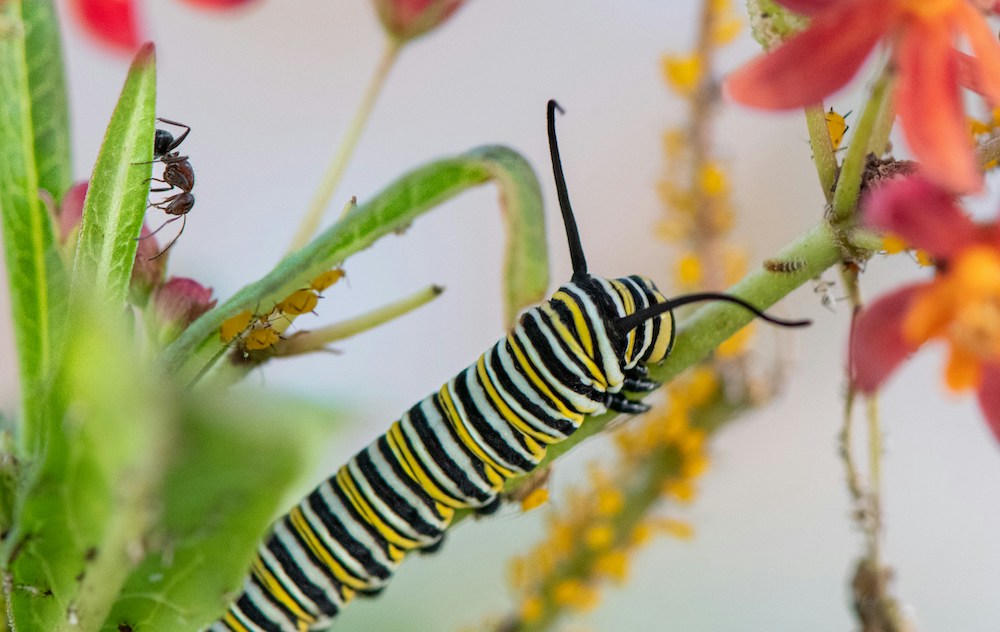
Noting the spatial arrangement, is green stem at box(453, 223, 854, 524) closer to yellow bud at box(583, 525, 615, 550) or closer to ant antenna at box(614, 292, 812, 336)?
ant antenna at box(614, 292, 812, 336)

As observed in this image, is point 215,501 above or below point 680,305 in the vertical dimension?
below

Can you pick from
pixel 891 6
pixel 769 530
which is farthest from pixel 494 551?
pixel 891 6

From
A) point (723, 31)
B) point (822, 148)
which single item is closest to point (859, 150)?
point (822, 148)

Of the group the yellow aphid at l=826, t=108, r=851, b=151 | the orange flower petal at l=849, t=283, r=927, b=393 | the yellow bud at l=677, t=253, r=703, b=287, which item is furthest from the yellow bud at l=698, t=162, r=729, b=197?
the orange flower petal at l=849, t=283, r=927, b=393

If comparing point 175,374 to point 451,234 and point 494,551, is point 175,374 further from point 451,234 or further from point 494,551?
point 451,234

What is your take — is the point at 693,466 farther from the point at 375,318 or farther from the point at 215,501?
the point at 215,501
